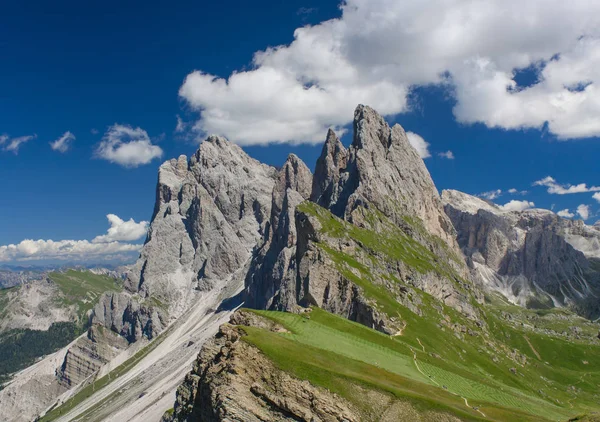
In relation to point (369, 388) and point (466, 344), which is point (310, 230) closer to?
point (466, 344)

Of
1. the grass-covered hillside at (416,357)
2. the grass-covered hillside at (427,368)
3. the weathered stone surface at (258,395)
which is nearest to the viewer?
the weathered stone surface at (258,395)

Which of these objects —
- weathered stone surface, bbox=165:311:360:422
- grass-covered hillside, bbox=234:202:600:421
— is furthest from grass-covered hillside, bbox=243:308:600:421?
weathered stone surface, bbox=165:311:360:422

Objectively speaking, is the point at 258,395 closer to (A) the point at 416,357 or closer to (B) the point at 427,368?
(B) the point at 427,368

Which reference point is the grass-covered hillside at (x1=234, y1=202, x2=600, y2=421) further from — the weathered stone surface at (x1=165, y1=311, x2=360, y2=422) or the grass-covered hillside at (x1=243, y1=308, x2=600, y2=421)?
the weathered stone surface at (x1=165, y1=311, x2=360, y2=422)

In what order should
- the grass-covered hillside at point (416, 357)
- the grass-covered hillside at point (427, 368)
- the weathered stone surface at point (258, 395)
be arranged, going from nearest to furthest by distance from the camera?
the weathered stone surface at point (258, 395), the grass-covered hillside at point (427, 368), the grass-covered hillside at point (416, 357)

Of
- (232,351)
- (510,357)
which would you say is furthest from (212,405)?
(510,357)

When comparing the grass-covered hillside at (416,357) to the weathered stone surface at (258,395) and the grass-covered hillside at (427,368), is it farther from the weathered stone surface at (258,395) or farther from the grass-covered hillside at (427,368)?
the weathered stone surface at (258,395)

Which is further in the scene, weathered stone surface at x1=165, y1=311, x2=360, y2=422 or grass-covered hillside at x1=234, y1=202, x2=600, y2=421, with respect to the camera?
grass-covered hillside at x1=234, y1=202, x2=600, y2=421

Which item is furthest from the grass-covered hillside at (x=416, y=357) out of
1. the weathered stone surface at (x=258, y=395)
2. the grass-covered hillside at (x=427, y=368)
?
the weathered stone surface at (x=258, y=395)

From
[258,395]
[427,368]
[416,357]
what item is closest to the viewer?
[258,395]

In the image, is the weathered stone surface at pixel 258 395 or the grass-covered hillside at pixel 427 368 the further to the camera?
the grass-covered hillside at pixel 427 368

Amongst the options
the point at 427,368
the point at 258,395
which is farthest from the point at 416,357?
the point at 258,395

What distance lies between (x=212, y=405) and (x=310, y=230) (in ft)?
442

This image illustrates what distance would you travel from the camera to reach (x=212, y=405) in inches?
1937
